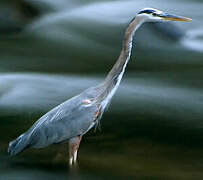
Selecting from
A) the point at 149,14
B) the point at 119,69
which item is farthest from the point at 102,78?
the point at 149,14

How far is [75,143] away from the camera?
19.5ft

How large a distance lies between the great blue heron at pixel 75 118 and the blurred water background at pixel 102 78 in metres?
0.23

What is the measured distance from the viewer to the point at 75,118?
5906 millimetres

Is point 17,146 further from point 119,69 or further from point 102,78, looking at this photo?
point 102,78

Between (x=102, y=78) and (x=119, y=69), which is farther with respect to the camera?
(x=102, y=78)

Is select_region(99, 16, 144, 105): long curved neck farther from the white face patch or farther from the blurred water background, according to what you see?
the blurred water background

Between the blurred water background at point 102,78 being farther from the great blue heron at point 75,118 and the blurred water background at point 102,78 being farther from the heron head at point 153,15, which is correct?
the heron head at point 153,15

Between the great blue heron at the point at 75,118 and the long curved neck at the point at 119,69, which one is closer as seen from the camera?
the great blue heron at the point at 75,118

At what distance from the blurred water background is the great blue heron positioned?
23cm

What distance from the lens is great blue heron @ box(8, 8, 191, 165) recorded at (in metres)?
5.88

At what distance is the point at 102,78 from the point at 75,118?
3287 millimetres

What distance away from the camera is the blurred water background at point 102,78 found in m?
6.01

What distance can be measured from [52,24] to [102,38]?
128 centimetres

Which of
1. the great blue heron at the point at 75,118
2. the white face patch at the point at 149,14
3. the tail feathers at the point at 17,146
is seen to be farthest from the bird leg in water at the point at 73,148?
the white face patch at the point at 149,14
